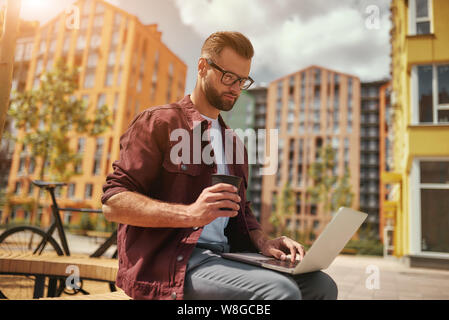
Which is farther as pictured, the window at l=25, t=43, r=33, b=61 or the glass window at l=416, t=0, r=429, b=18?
the window at l=25, t=43, r=33, b=61

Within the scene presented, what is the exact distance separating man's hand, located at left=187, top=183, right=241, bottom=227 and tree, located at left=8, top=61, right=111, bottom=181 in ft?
46.3

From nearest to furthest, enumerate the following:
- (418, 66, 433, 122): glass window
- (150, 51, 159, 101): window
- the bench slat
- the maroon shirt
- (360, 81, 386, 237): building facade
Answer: the maroon shirt → the bench slat → (418, 66, 433, 122): glass window → (150, 51, 159, 101): window → (360, 81, 386, 237): building facade

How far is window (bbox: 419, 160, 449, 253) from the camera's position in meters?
11.8

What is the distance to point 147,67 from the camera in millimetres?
36156

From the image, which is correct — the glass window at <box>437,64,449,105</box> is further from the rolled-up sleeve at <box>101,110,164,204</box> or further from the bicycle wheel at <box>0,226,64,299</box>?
the rolled-up sleeve at <box>101,110,164,204</box>

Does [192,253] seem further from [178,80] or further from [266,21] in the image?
[178,80]

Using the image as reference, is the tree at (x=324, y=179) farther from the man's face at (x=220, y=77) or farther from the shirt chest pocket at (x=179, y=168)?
the shirt chest pocket at (x=179, y=168)

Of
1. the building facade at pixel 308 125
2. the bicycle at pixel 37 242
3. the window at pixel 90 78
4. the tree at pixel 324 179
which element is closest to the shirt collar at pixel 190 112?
the bicycle at pixel 37 242

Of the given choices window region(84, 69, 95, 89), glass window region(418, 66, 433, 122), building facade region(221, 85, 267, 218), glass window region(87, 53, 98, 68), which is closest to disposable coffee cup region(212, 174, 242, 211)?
glass window region(418, 66, 433, 122)

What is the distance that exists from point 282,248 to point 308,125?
2480 inches

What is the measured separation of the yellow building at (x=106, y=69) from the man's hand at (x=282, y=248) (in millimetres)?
34035

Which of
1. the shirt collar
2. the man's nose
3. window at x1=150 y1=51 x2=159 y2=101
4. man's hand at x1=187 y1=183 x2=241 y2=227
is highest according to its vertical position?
window at x1=150 y1=51 x2=159 y2=101

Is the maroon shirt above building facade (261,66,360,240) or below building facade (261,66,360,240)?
below

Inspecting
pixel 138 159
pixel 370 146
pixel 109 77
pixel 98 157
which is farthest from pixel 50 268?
pixel 370 146
